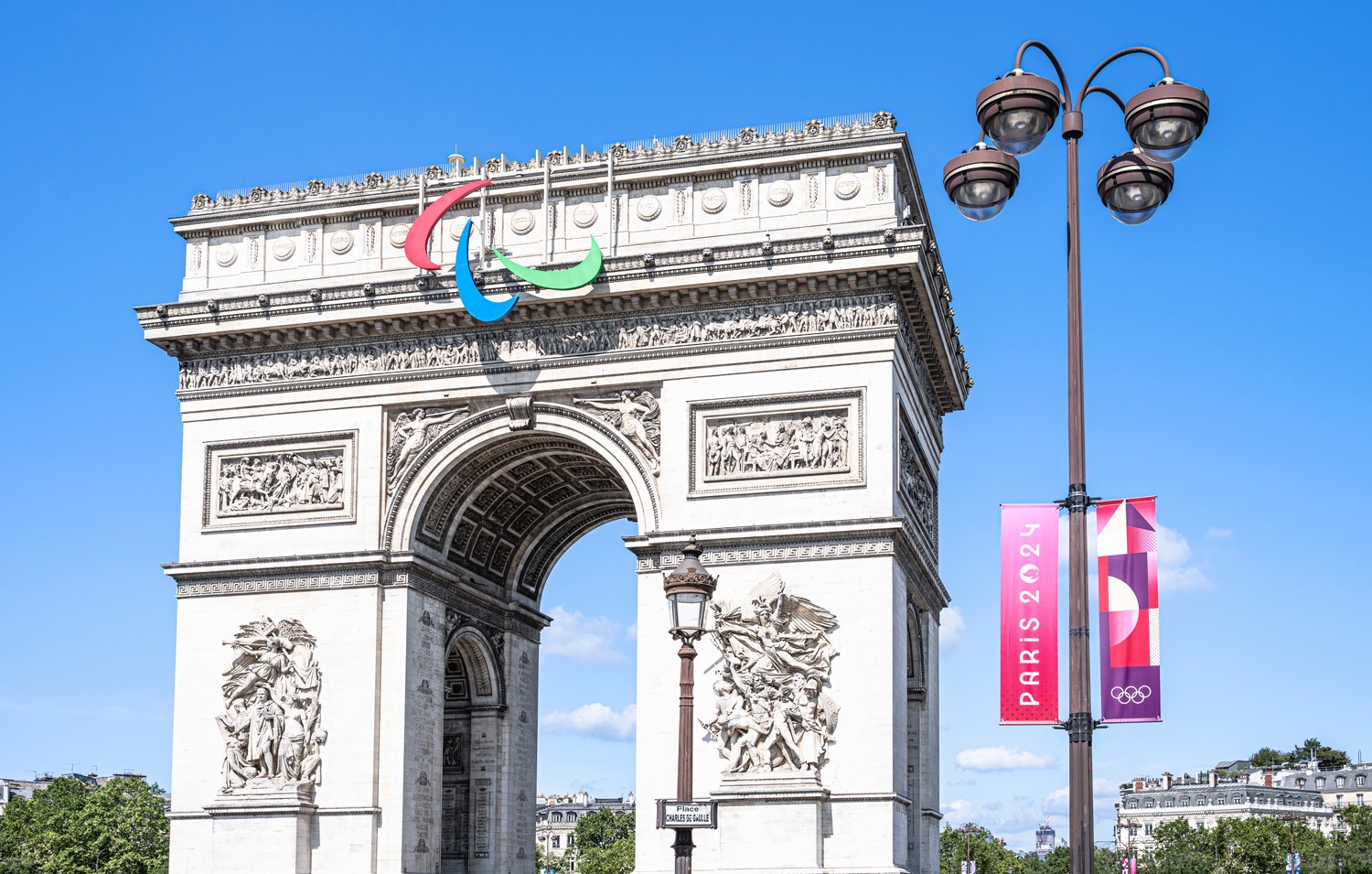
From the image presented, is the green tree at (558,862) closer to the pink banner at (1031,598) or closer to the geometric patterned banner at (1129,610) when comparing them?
the pink banner at (1031,598)

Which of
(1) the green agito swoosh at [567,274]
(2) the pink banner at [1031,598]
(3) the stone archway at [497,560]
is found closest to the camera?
(2) the pink banner at [1031,598]

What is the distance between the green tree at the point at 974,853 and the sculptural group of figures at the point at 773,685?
267 feet

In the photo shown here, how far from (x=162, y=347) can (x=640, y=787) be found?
13757mm

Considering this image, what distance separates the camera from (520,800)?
119 ft

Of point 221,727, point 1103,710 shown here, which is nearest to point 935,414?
point 221,727

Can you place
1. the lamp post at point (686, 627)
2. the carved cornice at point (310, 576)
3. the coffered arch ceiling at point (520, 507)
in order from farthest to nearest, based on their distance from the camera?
the coffered arch ceiling at point (520, 507), the carved cornice at point (310, 576), the lamp post at point (686, 627)

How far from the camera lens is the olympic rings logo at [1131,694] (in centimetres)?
1529

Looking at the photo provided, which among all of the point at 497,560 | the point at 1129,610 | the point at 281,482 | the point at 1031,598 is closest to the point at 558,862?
the point at 497,560

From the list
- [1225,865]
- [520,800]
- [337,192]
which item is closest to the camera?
[337,192]

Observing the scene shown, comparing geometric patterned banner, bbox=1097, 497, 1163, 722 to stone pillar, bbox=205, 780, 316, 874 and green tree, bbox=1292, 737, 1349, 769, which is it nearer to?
stone pillar, bbox=205, 780, 316, 874

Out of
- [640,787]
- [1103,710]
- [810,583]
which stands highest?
[810,583]

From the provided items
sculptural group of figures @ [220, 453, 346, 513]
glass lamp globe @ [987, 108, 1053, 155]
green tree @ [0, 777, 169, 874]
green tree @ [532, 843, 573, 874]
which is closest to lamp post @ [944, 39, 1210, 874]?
glass lamp globe @ [987, 108, 1053, 155]

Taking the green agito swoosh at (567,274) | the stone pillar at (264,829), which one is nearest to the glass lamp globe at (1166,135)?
the green agito swoosh at (567,274)

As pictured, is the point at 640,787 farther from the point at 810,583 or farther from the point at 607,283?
the point at 607,283
